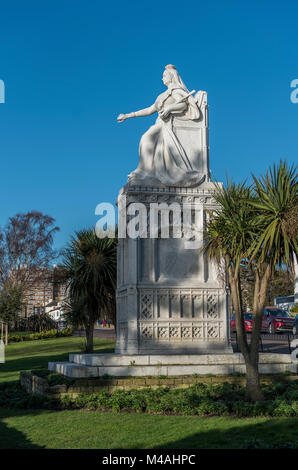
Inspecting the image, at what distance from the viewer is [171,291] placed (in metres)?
15.2

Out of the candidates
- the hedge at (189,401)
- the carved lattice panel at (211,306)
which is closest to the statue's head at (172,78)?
the carved lattice panel at (211,306)

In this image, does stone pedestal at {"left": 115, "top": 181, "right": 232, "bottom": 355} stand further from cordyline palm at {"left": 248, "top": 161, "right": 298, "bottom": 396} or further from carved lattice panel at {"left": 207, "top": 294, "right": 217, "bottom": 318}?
cordyline palm at {"left": 248, "top": 161, "right": 298, "bottom": 396}

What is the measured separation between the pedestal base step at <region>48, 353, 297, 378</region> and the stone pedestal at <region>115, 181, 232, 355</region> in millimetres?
1032

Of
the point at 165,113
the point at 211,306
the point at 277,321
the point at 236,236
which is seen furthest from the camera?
the point at 277,321

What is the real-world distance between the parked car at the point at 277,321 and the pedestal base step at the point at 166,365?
1929 centimetres

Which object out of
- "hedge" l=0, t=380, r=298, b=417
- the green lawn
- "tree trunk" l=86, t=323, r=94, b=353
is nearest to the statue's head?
"hedge" l=0, t=380, r=298, b=417

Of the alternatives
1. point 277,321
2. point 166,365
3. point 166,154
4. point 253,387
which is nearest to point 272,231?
point 253,387

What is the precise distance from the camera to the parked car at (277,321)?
32.8 metres

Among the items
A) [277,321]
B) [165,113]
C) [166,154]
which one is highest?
[165,113]

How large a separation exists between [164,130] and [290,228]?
7051 millimetres

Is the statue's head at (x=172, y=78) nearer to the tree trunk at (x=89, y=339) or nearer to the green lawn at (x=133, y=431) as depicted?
the green lawn at (x=133, y=431)

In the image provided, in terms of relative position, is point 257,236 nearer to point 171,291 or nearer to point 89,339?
point 171,291

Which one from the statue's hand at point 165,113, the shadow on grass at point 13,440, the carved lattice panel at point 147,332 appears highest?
the statue's hand at point 165,113

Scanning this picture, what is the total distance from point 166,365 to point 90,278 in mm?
11453
